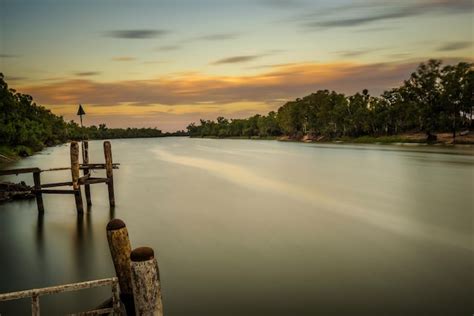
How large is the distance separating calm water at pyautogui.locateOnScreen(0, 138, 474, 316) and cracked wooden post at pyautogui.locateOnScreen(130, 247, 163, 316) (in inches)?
130

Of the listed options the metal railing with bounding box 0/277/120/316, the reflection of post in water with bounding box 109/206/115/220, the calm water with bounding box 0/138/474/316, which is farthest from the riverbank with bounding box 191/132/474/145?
the metal railing with bounding box 0/277/120/316

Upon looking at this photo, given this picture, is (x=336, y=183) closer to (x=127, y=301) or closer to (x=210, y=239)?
(x=210, y=239)

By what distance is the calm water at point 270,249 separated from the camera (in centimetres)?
851

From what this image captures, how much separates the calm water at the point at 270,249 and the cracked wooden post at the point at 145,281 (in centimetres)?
330

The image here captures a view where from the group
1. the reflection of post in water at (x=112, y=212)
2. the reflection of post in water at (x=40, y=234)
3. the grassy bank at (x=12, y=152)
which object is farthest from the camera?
the grassy bank at (x=12, y=152)

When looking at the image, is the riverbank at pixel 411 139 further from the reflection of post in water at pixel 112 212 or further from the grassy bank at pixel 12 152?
the grassy bank at pixel 12 152

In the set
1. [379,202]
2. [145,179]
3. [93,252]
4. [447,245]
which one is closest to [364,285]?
[447,245]

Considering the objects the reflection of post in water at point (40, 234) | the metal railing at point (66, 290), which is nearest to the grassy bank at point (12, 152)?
the reflection of post in water at point (40, 234)

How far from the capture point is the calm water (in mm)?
8508

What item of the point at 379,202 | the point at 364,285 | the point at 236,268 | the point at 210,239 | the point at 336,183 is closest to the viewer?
the point at 364,285

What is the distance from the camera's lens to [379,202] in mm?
22344

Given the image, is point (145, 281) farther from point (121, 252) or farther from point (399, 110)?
point (399, 110)

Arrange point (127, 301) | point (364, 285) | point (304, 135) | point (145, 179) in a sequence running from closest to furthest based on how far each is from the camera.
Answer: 1. point (127, 301)
2. point (364, 285)
3. point (145, 179)
4. point (304, 135)

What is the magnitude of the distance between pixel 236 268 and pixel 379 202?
46.8 feet
